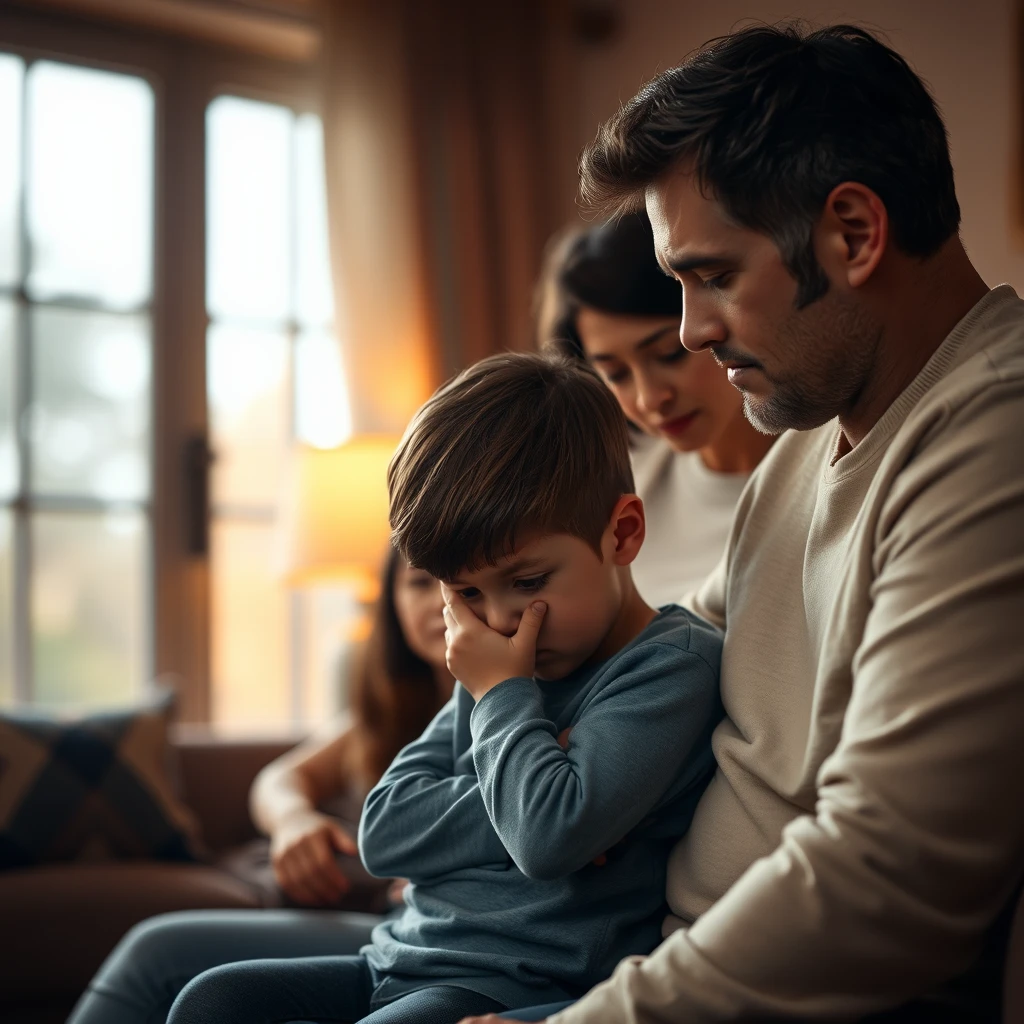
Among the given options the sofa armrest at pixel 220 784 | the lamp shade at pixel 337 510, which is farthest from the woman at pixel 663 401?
the sofa armrest at pixel 220 784

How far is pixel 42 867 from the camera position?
2.56m

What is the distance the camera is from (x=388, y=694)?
2.28 meters

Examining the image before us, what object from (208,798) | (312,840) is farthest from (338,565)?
(312,840)

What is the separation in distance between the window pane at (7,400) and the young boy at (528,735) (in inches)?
102

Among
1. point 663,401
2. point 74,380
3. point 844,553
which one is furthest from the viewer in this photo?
point 74,380

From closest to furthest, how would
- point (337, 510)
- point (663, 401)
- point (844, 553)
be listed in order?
point (844, 553) → point (663, 401) → point (337, 510)

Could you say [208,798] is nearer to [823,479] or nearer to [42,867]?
[42,867]

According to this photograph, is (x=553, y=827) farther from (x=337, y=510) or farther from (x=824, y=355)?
(x=337, y=510)

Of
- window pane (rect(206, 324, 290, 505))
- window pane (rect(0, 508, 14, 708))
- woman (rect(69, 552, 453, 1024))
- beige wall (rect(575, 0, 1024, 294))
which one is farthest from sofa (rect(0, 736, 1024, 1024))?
beige wall (rect(575, 0, 1024, 294))

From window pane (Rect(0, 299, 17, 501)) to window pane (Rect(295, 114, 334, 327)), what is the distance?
2.92 ft

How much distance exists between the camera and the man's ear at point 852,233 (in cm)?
98

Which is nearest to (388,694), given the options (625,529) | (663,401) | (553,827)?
(663,401)

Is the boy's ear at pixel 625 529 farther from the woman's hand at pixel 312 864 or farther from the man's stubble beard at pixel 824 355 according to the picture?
the woman's hand at pixel 312 864

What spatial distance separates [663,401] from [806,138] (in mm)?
754
